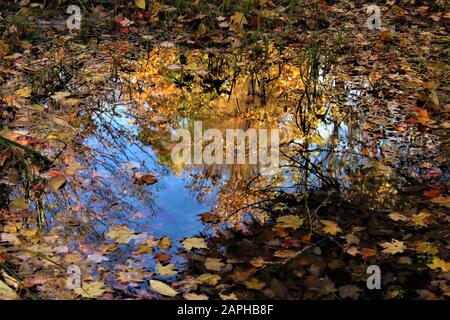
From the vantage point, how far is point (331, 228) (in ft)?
11.9

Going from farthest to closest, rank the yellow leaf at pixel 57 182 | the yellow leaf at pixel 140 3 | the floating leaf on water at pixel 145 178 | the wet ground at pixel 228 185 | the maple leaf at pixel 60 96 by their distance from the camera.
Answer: the yellow leaf at pixel 140 3 → the maple leaf at pixel 60 96 → the floating leaf on water at pixel 145 178 → the yellow leaf at pixel 57 182 → the wet ground at pixel 228 185

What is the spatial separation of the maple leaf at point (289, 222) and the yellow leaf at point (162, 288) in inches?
35.1

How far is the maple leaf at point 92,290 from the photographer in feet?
10.1

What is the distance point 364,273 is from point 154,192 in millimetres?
1619

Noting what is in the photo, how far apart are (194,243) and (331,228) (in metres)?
0.87

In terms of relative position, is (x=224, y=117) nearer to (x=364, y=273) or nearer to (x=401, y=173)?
(x=401, y=173)

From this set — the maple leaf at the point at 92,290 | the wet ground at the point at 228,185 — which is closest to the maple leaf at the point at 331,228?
the wet ground at the point at 228,185

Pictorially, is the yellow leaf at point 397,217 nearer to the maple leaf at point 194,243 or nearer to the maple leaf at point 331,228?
the maple leaf at point 331,228

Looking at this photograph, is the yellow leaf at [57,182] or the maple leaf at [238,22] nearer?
the yellow leaf at [57,182]

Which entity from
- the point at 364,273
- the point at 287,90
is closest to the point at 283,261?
the point at 364,273

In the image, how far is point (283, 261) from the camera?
336 cm

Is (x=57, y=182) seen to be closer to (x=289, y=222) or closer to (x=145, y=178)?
(x=145, y=178)

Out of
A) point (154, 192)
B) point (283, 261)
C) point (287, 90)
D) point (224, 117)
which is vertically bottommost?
point (283, 261)
